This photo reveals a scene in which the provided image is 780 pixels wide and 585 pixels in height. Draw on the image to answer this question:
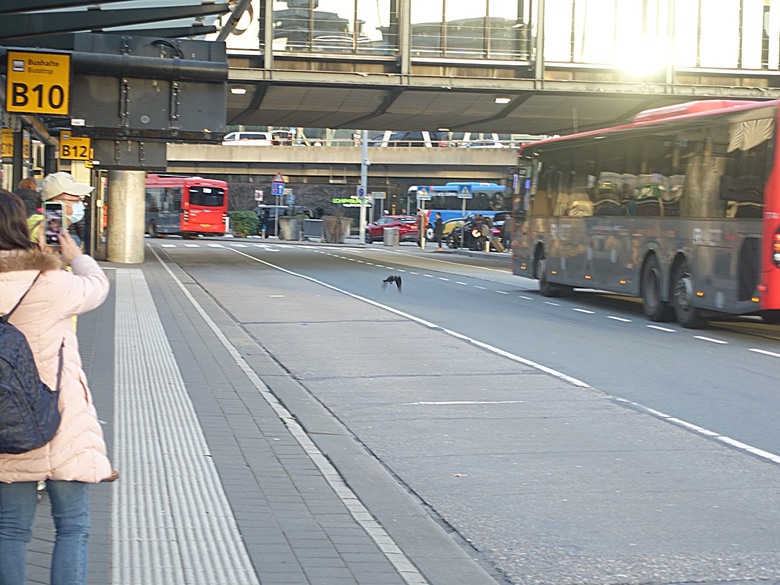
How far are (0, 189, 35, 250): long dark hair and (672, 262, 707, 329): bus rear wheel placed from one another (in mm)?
14769

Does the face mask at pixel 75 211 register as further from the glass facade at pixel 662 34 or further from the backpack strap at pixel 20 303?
the glass facade at pixel 662 34

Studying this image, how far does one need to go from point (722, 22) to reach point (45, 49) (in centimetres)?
2494

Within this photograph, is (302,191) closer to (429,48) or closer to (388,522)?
(429,48)

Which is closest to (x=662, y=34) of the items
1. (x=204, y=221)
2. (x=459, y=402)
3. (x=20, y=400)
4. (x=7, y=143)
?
(x=7, y=143)

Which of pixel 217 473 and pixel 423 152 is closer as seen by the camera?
pixel 217 473

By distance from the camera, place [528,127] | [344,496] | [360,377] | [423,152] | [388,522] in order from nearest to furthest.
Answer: [388,522] < [344,496] < [360,377] < [528,127] < [423,152]

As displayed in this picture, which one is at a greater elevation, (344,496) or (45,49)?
(45,49)

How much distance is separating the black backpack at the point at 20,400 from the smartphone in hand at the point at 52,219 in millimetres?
2157

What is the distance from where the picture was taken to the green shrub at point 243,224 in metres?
75.3

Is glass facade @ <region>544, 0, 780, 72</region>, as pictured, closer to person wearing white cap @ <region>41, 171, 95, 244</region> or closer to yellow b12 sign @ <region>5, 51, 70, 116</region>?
yellow b12 sign @ <region>5, 51, 70, 116</region>

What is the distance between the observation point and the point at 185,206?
67.9m

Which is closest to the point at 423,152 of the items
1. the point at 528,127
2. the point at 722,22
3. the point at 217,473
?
the point at 528,127

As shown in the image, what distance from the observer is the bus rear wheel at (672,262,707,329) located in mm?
18188

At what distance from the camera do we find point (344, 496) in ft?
23.5
